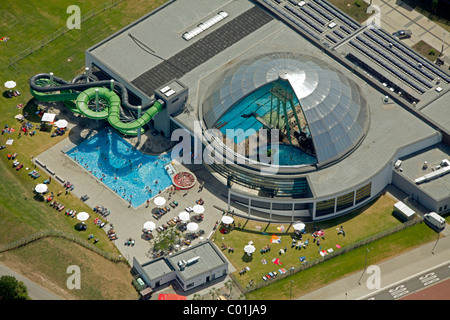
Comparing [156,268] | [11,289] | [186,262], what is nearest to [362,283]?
[186,262]

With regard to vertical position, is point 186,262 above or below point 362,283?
below

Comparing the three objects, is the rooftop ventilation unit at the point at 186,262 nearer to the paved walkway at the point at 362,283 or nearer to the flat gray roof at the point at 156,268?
the flat gray roof at the point at 156,268

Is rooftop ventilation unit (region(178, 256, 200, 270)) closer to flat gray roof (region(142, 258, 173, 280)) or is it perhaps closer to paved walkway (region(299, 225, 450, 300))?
flat gray roof (region(142, 258, 173, 280))

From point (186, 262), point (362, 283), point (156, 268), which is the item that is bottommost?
point (156, 268)

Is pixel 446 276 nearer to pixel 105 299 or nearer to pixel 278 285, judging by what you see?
pixel 278 285

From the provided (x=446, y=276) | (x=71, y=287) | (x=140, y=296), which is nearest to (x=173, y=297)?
(x=140, y=296)

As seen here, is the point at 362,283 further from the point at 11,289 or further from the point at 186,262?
the point at 11,289

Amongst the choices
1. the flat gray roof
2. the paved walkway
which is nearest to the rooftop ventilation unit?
the flat gray roof

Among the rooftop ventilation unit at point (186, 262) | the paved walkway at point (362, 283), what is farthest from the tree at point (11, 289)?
the paved walkway at point (362, 283)

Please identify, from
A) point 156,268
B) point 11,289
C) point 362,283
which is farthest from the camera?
point 362,283
